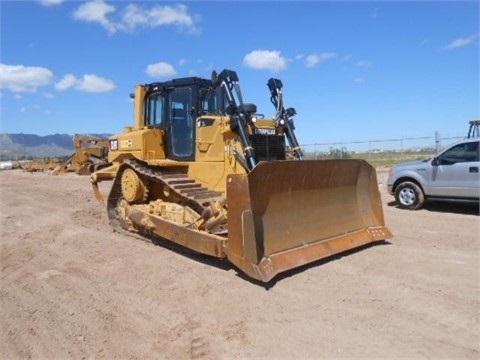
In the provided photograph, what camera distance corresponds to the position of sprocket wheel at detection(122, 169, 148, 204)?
8266 mm

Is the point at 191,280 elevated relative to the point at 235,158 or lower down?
lower down

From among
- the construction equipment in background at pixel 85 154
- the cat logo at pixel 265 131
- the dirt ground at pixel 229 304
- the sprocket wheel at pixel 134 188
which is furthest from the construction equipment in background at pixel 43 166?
the cat logo at pixel 265 131

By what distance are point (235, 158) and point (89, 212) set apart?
607 cm

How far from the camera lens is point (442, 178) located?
35.2 ft

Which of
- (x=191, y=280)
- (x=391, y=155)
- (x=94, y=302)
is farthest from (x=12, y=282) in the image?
(x=391, y=155)

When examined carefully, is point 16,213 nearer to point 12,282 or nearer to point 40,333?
point 12,282

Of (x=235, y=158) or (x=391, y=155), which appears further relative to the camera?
(x=391, y=155)

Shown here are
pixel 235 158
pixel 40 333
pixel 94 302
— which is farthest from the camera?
pixel 235 158

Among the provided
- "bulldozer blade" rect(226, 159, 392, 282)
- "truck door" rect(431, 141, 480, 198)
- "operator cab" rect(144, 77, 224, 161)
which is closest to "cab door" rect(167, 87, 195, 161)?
"operator cab" rect(144, 77, 224, 161)

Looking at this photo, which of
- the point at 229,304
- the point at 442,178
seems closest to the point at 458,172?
the point at 442,178

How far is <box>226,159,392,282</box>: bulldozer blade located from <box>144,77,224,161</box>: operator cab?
6.88ft

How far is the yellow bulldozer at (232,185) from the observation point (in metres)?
5.78

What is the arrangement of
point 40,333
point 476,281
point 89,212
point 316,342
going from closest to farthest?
point 316,342, point 40,333, point 476,281, point 89,212

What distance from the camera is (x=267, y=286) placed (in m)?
5.44
